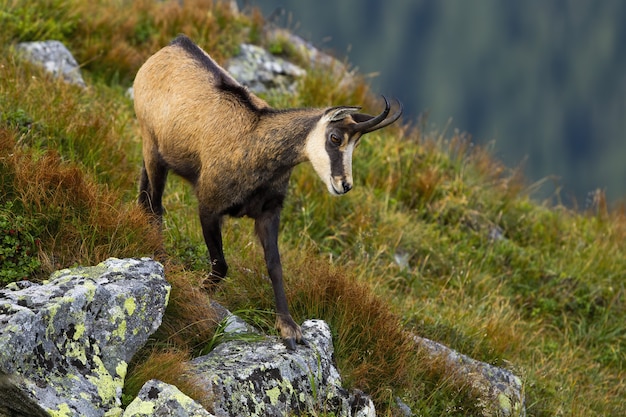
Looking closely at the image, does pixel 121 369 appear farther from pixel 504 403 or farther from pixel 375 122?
pixel 504 403

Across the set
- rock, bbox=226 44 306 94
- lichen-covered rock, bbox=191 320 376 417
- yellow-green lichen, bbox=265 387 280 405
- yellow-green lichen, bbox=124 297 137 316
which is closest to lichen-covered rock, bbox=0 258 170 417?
yellow-green lichen, bbox=124 297 137 316

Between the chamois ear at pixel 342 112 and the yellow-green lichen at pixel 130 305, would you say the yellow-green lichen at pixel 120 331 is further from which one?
the chamois ear at pixel 342 112

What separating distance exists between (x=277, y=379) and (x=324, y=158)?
1545 mm

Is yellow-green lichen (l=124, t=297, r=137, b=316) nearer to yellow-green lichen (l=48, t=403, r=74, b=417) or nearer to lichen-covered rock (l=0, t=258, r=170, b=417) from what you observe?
lichen-covered rock (l=0, t=258, r=170, b=417)

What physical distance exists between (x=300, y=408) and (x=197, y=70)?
2.98 m

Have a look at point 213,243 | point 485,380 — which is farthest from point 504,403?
point 213,243

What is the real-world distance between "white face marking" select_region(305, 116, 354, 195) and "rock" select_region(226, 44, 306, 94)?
6371 millimetres

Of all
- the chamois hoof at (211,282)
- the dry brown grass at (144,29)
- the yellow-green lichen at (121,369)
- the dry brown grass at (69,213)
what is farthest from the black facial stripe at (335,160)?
the dry brown grass at (144,29)

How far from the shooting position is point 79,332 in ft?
15.8

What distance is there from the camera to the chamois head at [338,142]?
5.75 m

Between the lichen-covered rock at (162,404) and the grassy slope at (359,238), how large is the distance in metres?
0.28

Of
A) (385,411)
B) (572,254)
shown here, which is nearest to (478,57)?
(572,254)

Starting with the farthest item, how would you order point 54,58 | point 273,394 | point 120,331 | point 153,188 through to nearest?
point 54,58, point 153,188, point 273,394, point 120,331

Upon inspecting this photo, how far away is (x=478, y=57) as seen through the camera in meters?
87.6
